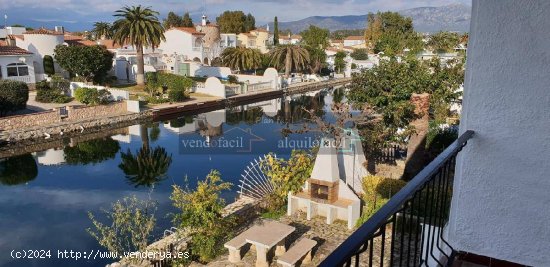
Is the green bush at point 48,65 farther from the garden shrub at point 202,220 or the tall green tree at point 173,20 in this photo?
the tall green tree at point 173,20

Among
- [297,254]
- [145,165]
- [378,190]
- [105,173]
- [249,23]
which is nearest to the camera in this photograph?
[297,254]

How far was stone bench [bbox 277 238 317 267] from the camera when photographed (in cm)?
748

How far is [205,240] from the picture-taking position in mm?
8273

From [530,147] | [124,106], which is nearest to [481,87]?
[530,147]

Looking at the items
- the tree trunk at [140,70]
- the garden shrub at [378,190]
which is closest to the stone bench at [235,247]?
the garden shrub at [378,190]

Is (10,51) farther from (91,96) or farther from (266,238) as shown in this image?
(266,238)

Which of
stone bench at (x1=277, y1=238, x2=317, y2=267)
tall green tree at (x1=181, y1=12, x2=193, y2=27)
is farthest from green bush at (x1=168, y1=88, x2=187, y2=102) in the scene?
tall green tree at (x1=181, y1=12, x2=193, y2=27)

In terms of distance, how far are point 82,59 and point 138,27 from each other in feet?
17.2

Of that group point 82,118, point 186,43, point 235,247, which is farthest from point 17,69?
point 235,247

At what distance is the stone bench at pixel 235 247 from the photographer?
314 inches

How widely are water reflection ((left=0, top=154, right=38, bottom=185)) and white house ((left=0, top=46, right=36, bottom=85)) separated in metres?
14.3

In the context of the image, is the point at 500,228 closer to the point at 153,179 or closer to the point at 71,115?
the point at 153,179

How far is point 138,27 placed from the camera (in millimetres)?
33906

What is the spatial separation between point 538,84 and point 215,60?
47.1 metres
